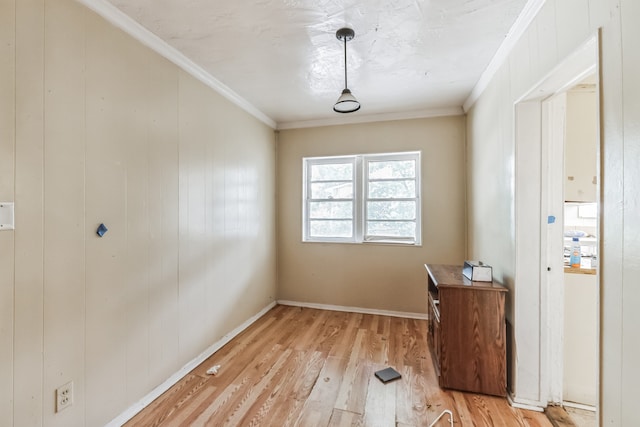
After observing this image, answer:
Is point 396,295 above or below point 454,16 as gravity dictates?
below

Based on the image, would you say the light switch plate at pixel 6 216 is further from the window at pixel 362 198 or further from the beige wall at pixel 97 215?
the window at pixel 362 198

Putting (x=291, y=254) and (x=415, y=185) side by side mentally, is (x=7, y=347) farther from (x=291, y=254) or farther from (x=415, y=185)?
(x=415, y=185)

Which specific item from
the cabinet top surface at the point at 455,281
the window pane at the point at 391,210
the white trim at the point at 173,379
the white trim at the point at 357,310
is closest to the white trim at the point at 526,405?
the cabinet top surface at the point at 455,281

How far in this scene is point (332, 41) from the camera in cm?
204

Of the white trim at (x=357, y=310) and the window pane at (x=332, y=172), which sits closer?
the white trim at (x=357, y=310)

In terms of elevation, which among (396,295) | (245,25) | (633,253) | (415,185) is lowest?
(396,295)

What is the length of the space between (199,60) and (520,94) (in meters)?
2.42

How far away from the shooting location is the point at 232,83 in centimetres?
276

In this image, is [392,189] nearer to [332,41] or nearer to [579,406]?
[332,41]

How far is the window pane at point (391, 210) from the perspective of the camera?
366 centimetres

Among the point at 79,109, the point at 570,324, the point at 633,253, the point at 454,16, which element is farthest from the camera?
the point at 570,324

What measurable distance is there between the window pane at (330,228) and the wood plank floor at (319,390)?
4.35 ft

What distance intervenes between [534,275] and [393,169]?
6.96 feet

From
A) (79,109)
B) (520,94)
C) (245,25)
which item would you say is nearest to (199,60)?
(245,25)
